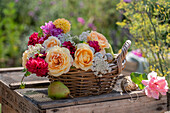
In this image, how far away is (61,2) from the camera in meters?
6.25

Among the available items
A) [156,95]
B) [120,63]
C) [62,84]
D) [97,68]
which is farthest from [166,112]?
[62,84]

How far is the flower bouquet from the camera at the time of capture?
1447mm

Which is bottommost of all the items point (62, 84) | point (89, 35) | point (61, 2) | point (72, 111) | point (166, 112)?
point (166, 112)

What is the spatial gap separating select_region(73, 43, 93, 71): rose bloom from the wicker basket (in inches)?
1.8

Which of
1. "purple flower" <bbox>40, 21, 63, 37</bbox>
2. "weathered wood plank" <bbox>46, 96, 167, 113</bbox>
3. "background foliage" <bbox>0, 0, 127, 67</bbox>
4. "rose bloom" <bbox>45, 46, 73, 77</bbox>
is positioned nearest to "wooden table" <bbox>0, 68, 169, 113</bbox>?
"weathered wood plank" <bbox>46, 96, 167, 113</bbox>

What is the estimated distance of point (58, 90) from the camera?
4.87 feet

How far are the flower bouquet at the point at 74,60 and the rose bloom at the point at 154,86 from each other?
208 mm

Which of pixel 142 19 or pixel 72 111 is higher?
pixel 142 19

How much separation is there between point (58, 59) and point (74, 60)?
0.10 m

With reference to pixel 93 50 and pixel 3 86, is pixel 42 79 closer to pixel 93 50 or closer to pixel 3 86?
pixel 3 86

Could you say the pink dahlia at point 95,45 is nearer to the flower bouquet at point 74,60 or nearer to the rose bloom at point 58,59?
the flower bouquet at point 74,60

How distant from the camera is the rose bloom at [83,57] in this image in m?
1.46

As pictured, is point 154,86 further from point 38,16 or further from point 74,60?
point 38,16

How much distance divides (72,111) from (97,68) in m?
0.29
